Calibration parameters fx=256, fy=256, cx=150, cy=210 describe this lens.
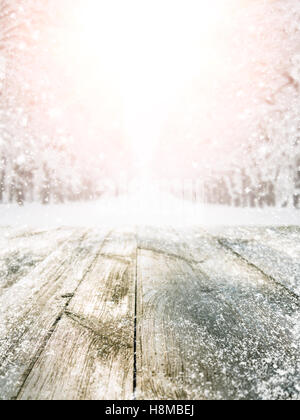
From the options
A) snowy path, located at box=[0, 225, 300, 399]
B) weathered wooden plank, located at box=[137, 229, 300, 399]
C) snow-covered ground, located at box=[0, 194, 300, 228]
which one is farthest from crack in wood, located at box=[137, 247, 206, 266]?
snow-covered ground, located at box=[0, 194, 300, 228]

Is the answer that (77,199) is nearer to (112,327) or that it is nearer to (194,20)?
(194,20)

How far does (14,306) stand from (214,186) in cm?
595

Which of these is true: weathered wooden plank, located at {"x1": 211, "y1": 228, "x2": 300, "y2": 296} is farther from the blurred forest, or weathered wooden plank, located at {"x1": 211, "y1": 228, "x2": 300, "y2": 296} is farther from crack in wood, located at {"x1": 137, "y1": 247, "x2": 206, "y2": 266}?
the blurred forest

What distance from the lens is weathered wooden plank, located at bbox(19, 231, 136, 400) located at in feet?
1.99

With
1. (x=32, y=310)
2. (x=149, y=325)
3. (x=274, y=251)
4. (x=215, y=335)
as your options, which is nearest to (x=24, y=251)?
(x=32, y=310)

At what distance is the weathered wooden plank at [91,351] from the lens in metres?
0.61

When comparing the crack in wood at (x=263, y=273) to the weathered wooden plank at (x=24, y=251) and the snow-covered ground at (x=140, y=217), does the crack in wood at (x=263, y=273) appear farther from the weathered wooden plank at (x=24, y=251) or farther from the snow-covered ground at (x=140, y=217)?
the weathered wooden plank at (x=24, y=251)

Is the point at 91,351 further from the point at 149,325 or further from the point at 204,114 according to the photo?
the point at 204,114

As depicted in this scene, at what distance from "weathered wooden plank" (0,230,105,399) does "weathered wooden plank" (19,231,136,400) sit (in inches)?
1.4

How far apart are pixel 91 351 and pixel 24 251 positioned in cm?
130

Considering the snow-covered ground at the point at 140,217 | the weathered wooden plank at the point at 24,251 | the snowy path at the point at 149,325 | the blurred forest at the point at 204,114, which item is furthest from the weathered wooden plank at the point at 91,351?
the blurred forest at the point at 204,114

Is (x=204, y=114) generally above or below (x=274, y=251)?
above

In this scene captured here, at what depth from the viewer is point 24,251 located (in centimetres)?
181
